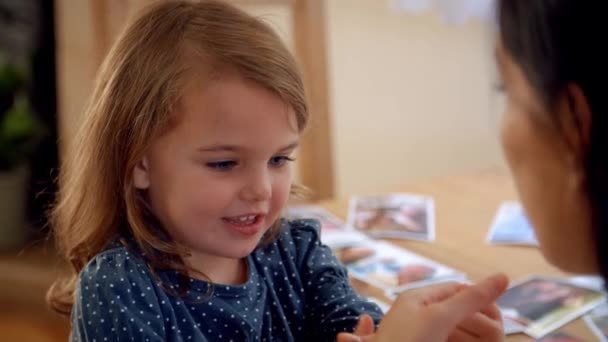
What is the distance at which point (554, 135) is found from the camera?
0.69 m

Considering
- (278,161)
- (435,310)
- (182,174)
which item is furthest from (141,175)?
(435,310)

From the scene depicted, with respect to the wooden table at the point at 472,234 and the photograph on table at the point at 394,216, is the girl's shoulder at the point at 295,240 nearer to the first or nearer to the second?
the wooden table at the point at 472,234

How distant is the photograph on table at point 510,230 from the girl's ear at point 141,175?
70cm

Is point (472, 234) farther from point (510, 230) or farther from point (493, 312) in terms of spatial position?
point (493, 312)

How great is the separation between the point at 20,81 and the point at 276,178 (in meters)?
1.81

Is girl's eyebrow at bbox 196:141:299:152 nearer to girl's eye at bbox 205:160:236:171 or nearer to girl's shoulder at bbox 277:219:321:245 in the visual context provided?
girl's eye at bbox 205:160:236:171

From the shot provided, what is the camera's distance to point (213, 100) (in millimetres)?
910

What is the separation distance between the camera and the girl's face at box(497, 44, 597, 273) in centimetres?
69

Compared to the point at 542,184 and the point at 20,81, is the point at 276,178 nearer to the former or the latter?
the point at 542,184

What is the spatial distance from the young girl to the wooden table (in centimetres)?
35

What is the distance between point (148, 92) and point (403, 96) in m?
1.98

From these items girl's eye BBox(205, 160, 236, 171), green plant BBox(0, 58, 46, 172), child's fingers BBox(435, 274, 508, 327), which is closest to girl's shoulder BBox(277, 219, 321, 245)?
girl's eye BBox(205, 160, 236, 171)

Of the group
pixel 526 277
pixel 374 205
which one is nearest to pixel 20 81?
pixel 374 205

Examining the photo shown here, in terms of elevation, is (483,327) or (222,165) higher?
(222,165)
